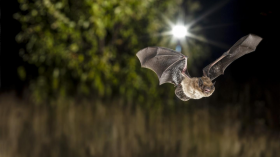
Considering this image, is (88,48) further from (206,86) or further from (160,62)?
(206,86)

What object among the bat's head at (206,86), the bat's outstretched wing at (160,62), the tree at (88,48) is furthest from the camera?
the tree at (88,48)

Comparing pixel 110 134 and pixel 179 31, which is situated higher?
pixel 110 134

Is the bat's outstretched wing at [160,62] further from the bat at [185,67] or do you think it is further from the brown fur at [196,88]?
the brown fur at [196,88]

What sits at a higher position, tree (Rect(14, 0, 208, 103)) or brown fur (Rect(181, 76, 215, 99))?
tree (Rect(14, 0, 208, 103))

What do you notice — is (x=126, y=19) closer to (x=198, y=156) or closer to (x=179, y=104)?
(x=179, y=104)

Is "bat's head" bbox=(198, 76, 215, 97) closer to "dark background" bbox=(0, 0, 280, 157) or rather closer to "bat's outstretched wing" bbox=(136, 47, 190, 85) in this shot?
"bat's outstretched wing" bbox=(136, 47, 190, 85)

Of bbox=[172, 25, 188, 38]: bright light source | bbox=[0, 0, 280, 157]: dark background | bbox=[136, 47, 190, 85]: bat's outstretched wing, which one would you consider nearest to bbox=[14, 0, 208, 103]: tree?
bbox=[0, 0, 280, 157]: dark background

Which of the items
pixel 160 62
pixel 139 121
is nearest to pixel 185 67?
pixel 160 62

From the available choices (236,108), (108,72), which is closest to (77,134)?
(108,72)

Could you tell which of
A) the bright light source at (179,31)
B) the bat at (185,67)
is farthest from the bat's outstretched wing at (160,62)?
the bright light source at (179,31)
